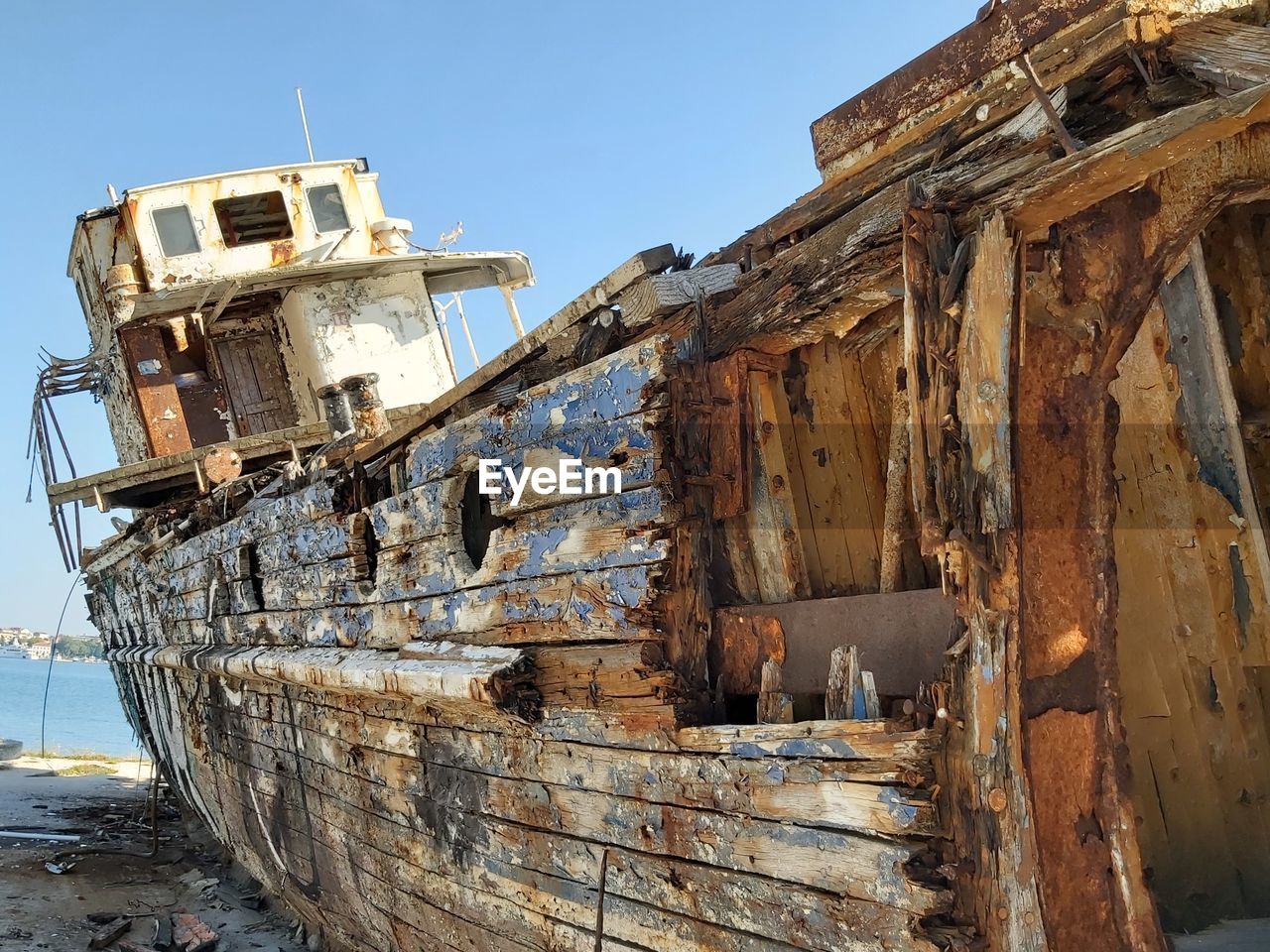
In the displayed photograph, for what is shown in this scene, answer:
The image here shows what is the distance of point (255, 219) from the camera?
11.5 m

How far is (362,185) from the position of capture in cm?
1182

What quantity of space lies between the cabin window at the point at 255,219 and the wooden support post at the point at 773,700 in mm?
9699

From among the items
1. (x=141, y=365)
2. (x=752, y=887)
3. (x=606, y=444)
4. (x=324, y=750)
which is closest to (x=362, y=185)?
(x=141, y=365)

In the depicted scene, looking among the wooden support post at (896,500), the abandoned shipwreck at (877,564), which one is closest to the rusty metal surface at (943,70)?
the abandoned shipwreck at (877,564)

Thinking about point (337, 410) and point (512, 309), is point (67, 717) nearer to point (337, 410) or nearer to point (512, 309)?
point (512, 309)

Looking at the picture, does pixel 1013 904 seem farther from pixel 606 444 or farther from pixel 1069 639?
pixel 606 444

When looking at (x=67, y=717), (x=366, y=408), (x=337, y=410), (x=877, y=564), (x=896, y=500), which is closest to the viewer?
(x=896, y=500)

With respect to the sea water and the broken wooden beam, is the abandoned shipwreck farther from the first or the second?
the sea water

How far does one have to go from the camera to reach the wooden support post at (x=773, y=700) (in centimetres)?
312

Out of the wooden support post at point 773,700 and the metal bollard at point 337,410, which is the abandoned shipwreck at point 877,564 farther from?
the metal bollard at point 337,410

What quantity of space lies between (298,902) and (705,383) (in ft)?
18.7

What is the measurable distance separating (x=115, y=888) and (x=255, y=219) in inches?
274

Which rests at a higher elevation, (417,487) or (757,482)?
(417,487)

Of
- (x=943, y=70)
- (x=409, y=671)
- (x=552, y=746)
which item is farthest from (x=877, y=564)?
(x=409, y=671)
